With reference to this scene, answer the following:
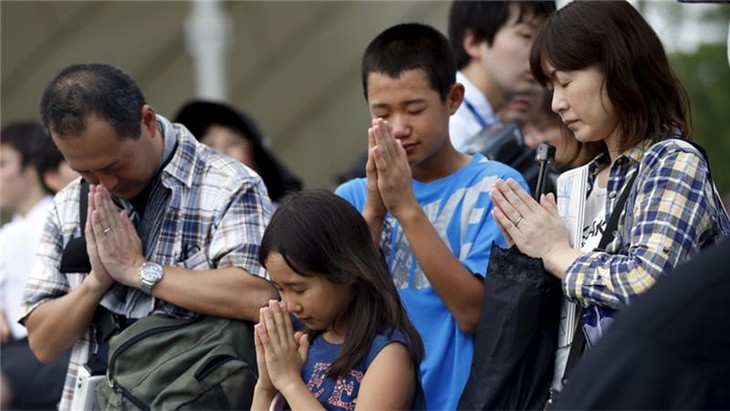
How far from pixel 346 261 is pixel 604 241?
0.71 m

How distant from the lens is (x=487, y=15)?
500 cm

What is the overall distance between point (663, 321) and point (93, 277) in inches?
83.3

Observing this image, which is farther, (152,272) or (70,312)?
(70,312)

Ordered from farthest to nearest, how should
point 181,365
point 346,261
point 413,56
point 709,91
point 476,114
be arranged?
point 709,91 → point 476,114 → point 413,56 → point 181,365 → point 346,261

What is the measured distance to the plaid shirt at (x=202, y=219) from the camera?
12.7 feet

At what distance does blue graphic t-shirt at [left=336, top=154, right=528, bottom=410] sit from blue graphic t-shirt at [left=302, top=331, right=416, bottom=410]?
283 mm

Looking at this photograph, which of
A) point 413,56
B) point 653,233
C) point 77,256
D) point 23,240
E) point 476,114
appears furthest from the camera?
point 23,240

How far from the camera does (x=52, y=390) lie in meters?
5.23

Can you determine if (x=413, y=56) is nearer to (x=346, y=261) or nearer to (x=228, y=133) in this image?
(x=346, y=261)

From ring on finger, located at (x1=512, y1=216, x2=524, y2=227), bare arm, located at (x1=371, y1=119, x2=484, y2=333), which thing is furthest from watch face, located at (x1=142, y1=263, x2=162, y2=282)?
ring on finger, located at (x1=512, y1=216, x2=524, y2=227)

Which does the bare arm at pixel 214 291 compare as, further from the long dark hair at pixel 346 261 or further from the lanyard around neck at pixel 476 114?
the lanyard around neck at pixel 476 114

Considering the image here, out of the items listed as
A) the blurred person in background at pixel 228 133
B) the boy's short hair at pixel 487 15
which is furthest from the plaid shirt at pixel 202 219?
the blurred person in background at pixel 228 133

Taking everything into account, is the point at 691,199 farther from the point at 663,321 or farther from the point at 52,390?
the point at 52,390

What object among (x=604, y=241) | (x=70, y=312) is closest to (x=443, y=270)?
(x=604, y=241)
